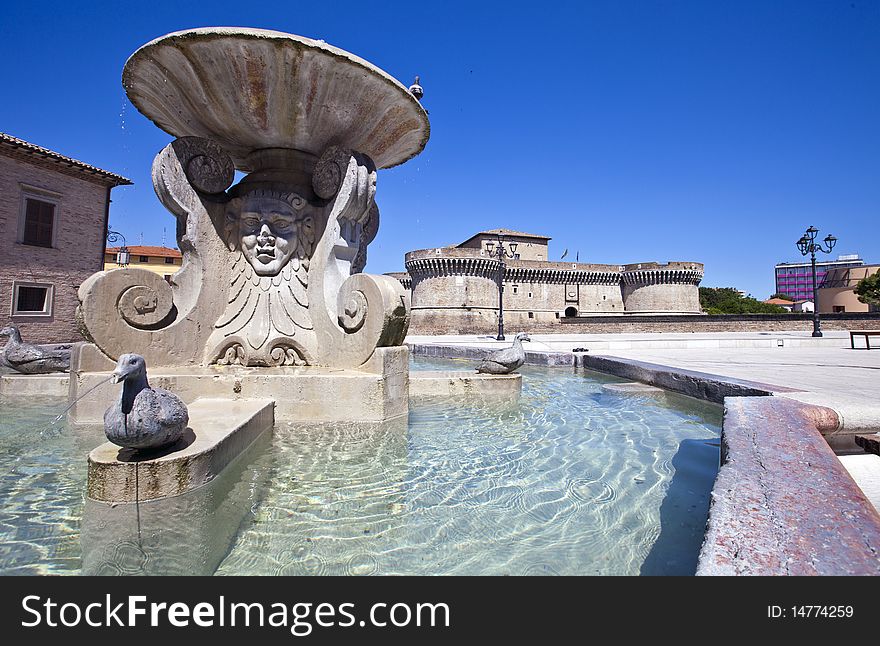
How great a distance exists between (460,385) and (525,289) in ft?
126

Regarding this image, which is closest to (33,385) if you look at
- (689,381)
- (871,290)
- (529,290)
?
(689,381)

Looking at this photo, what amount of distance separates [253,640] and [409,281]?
138ft

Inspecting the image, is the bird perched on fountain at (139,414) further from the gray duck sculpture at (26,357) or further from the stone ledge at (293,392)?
the gray duck sculpture at (26,357)

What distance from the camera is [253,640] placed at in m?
1.10

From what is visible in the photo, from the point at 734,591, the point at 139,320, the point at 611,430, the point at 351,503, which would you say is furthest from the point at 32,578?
the point at 611,430

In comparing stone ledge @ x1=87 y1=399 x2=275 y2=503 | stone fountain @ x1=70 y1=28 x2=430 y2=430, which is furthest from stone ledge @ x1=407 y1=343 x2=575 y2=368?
stone ledge @ x1=87 y1=399 x2=275 y2=503

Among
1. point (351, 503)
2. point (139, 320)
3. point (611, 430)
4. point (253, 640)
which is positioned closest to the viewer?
point (253, 640)

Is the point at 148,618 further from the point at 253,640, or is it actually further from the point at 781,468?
the point at 781,468

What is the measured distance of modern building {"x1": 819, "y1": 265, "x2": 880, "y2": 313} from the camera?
50.2 metres

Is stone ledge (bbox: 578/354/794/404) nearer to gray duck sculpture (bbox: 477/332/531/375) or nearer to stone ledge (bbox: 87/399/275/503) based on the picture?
gray duck sculpture (bbox: 477/332/531/375)

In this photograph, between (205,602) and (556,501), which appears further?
(556,501)

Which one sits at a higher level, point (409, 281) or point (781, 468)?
point (409, 281)

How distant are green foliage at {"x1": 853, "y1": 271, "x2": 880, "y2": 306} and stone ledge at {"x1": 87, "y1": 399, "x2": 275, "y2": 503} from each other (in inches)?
2134

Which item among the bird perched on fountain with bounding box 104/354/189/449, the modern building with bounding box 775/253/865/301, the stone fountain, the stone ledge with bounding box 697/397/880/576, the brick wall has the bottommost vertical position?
the stone ledge with bounding box 697/397/880/576
